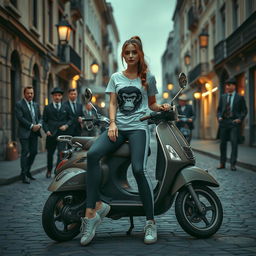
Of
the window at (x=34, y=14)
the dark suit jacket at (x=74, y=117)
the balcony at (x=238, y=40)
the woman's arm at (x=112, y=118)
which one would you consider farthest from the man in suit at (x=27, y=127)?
the balcony at (x=238, y=40)

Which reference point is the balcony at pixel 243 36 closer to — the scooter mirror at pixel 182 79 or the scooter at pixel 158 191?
the scooter mirror at pixel 182 79

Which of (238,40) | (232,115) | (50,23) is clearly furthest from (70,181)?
(238,40)

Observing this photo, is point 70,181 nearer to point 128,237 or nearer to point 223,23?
point 128,237

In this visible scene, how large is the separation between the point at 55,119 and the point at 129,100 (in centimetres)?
524

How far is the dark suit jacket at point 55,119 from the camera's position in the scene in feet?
30.3

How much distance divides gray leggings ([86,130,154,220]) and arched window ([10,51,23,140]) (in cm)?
1139

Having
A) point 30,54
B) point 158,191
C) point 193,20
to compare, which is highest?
point 193,20

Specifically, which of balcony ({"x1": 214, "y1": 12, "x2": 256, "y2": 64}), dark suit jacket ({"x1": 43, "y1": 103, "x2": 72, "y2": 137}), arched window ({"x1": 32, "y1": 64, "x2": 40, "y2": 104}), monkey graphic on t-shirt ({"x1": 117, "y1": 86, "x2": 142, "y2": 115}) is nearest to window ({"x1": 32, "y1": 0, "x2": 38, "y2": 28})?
arched window ({"x1": 32, "y1": 64, "x2": 40, "y2": 104})

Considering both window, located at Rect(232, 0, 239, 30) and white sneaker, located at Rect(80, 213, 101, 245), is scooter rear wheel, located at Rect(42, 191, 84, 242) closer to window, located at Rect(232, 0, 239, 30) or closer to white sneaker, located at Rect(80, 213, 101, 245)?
white sneaker, located at Rect(80, 213, 101, 245)

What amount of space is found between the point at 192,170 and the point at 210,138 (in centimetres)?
2683

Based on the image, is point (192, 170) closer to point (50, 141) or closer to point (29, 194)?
point (29, 194)

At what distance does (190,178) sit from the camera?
13.4 feet

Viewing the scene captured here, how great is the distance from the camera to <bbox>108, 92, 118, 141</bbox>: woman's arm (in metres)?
4.05

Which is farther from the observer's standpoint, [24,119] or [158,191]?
[24,119]
